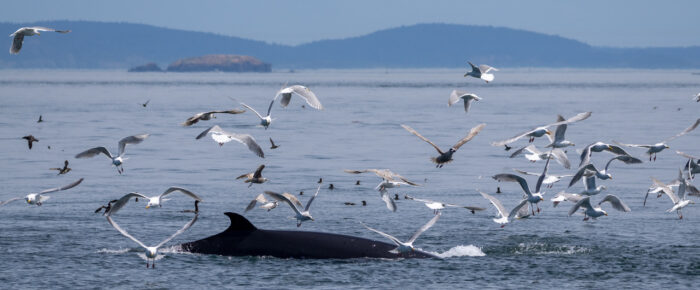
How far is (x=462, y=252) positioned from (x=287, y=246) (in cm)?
382

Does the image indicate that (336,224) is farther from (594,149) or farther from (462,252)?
(594,149)

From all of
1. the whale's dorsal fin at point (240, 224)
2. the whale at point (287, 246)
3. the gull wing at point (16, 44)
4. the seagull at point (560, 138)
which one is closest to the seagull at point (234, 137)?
the whale's dorsal fin at point (240, 224)

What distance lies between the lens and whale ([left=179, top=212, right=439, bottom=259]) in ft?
69.9

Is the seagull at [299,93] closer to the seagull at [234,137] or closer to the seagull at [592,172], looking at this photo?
the seagull at [234,137]

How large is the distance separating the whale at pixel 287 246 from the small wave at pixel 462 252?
48 centimetres

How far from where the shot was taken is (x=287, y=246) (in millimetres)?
21391

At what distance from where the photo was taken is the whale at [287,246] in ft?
69.9

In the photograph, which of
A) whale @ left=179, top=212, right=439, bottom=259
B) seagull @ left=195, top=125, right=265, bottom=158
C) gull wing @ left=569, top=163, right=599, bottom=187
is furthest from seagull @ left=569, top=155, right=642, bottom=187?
seagull @ left=195, top=125, right=265, bottom=158

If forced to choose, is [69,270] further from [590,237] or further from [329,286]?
[590,237]

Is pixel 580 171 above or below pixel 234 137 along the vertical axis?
below

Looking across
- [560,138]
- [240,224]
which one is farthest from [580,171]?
[240,224]

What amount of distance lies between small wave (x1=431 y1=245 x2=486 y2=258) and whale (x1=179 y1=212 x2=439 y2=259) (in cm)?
48

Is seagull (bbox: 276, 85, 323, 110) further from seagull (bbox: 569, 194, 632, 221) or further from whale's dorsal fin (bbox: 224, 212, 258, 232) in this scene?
seagull (bbox: 569, 194, 632, 221)

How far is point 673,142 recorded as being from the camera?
172 feet
